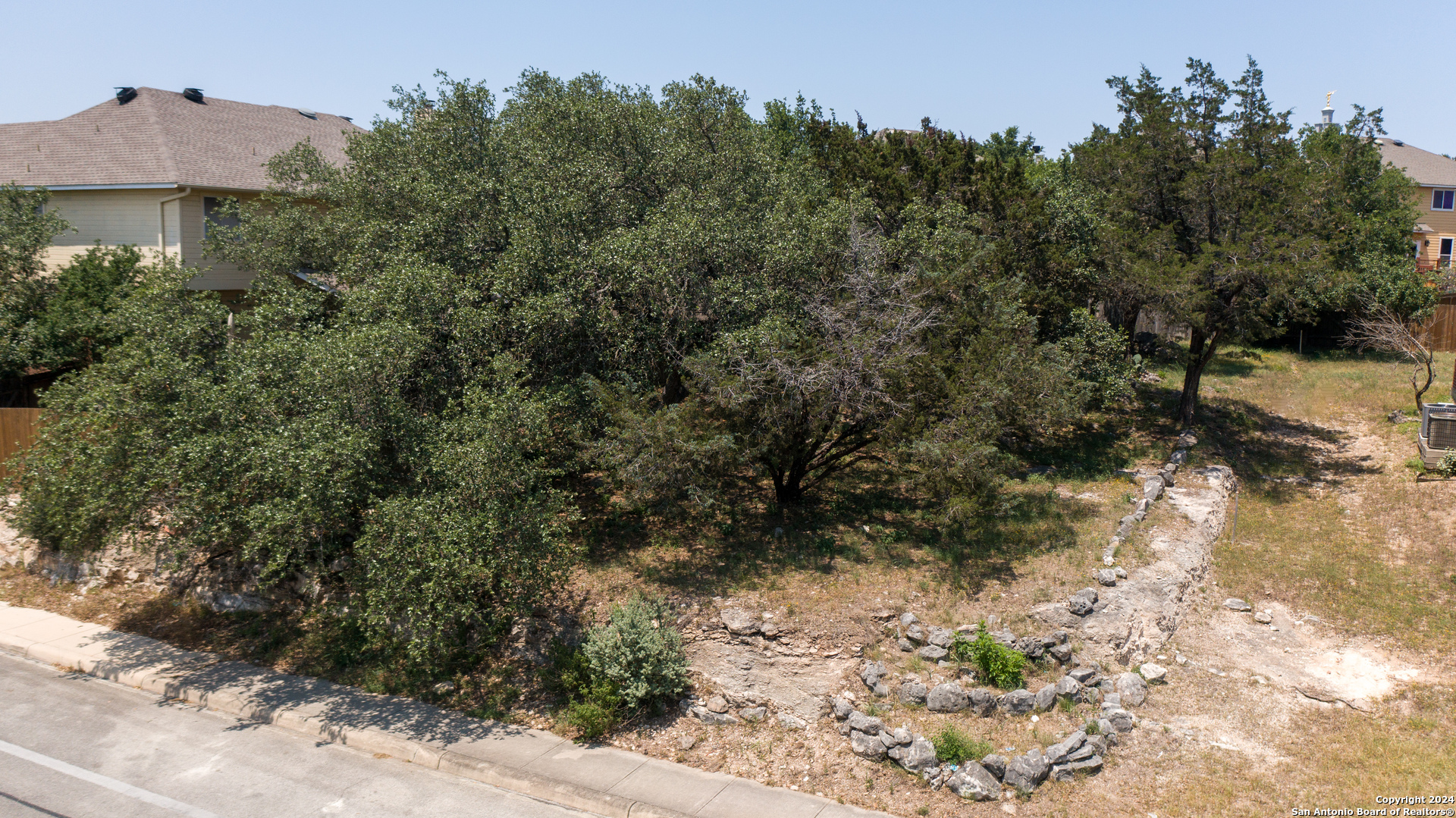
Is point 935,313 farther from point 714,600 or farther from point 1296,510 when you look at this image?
point 1296,510

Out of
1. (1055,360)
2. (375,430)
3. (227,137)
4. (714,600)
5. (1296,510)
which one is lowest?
(714,600)

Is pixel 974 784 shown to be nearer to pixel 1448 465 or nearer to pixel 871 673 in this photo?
pixel 871 673

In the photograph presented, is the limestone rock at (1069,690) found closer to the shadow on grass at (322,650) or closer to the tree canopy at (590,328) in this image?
the tree canopy at (590,328)

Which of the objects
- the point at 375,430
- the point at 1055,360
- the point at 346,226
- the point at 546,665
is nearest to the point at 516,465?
the point at 375,430

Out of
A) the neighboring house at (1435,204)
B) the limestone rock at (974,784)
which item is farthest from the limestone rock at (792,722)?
the neighboring house at (1435,204)

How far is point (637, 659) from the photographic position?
35.9 ft

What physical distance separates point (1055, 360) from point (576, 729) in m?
11.5

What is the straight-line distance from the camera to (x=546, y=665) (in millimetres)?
11977

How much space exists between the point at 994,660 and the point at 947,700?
3.13 ft

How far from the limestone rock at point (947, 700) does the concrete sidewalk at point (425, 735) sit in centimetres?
208

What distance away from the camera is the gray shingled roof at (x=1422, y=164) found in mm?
40531

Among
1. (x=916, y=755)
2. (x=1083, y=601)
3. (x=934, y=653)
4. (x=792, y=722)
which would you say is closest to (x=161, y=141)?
(x=792, y=722)

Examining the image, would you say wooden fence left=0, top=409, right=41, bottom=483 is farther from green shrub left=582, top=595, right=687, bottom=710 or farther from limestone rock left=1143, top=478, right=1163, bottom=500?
limestone rock left=1143, top=478, right=1163, bottom=500

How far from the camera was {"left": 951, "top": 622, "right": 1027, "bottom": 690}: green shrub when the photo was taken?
36.4ft
